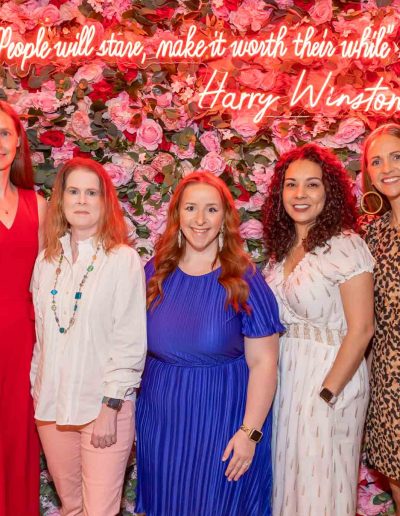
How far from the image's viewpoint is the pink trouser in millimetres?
2203

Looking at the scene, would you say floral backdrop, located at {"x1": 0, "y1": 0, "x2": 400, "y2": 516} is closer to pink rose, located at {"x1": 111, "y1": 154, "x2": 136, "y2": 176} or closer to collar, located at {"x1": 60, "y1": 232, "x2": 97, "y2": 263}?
pink rose, located at {"x1": 111, "y1": 154, "x2": 136, "y2": 176}

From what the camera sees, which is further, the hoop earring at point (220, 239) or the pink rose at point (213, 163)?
the pink rose at point (213, 163)

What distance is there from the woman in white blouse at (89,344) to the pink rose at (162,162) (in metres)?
0.55

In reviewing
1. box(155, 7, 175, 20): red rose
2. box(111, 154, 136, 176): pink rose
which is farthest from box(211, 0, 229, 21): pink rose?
box(111, 154, 136, 176): pink rose

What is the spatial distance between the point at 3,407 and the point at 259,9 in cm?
206

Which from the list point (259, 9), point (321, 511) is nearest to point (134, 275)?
point (321, 511)

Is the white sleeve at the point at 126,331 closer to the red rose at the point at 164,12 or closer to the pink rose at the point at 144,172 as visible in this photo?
the pink rose at the point at 144,172

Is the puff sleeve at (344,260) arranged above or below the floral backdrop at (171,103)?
below

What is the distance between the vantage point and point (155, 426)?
2299 millimetres

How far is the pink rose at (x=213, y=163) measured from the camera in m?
2.81

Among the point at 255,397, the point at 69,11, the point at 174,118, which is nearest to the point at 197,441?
the point at 255,397

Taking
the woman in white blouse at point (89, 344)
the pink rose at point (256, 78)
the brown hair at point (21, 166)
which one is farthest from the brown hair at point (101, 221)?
the pink rose at point (256, 78)

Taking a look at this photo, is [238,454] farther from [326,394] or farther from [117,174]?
[117,174]

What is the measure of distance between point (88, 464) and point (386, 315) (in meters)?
1.25
